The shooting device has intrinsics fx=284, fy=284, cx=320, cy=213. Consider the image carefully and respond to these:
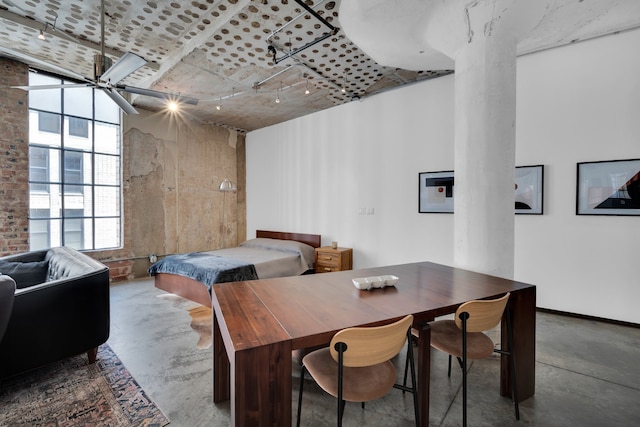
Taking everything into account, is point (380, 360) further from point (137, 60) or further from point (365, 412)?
point (137, 60)

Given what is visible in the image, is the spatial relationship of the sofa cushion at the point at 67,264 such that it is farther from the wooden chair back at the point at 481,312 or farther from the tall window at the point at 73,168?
the wooden chair back at the point at 481,312

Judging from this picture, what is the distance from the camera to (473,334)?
2010mm

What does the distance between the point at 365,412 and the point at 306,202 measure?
4.25m

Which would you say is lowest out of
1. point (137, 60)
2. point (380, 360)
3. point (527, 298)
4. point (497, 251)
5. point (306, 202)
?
point (380, 360)

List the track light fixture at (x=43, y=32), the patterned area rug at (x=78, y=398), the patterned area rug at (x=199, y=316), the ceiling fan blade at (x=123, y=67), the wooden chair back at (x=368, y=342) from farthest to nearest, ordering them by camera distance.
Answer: the track light fixture at (x=43, y=32), the patterned area rug at (x=199, y=316), the ceiling fan blade at (x=123, y=67), the patterned area rug at (x=78, y=398), the wooden chair back at (x=368, y=342)

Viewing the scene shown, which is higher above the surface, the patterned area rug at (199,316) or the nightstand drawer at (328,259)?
the nightstand drawer at (328,259)

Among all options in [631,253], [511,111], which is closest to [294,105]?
[511,111]

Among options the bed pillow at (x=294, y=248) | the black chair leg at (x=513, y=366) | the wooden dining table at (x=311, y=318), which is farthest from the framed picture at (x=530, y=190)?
the bed pillow at (x=294, y=248)

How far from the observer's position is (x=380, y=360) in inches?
→ 54.0

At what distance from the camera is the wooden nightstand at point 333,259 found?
4.83 meters

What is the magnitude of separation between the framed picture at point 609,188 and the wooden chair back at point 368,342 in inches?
128

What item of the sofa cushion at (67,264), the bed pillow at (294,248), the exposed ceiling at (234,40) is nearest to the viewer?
the sofa cushion at (67,264)

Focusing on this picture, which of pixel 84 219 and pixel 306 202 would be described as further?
pixel 306 202

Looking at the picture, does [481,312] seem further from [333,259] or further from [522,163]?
[333,259]
